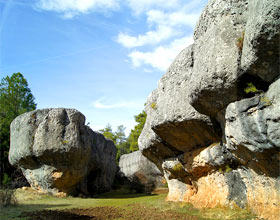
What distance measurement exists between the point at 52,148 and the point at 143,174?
10000 millimetres

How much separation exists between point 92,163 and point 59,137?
605cm

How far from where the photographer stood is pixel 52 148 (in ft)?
57.0

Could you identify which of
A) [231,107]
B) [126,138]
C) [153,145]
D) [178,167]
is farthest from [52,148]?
[126,138]

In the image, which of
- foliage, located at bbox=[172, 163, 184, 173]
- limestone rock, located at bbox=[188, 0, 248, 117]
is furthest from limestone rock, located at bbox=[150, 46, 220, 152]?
limestone rock, located at bbox=[188, 0, 248, 117]

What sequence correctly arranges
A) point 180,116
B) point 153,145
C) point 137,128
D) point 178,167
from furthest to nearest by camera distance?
point 137,128
point 153,145
point 178,167
point 180,116

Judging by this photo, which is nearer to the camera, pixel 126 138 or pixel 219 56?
pixel 219 56

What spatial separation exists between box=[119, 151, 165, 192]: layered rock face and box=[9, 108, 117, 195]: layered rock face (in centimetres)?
668

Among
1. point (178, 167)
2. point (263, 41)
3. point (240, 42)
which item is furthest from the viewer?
point (178, 167)

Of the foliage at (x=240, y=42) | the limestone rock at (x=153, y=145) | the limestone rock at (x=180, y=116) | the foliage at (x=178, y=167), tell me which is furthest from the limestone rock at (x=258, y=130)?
the limestone rock at (x=153, y=145)

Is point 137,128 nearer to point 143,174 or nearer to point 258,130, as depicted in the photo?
point 143,174

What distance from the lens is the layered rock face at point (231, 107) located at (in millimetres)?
6379

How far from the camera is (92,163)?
2291 cm

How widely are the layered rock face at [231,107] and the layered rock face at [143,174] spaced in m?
12.3

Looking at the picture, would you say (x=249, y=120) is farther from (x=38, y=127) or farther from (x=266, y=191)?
(x=38, y=127)
